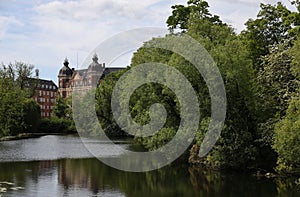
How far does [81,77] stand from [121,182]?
6832 centimetres

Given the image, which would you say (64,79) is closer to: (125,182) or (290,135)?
(125,182)

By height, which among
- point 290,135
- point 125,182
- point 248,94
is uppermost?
point 248,94

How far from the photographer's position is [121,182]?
2356 cm

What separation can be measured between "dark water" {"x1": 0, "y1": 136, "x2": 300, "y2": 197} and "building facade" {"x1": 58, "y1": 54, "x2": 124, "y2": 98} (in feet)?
69.2

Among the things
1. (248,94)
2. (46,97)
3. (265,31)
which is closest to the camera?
(248,94)

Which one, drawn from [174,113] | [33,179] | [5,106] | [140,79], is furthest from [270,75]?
[5,106]

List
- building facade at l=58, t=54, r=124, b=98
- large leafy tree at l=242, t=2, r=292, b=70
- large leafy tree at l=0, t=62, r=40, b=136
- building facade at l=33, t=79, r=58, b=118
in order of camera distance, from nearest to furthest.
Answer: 1. large leafy tree at l=242, t=2, r=292, b=70
2. large leafy tree at l=0, t=62, r=40, b=136
3. building facade at l=58, t=54, r=124, b=98
4. building facade at l=33, t=79, r=58, b=118

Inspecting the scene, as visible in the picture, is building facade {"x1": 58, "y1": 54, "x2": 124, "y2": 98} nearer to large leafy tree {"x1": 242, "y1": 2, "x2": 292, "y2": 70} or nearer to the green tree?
large leafy tree {"x1": 242, "y1": 2, "x2": 292, "y2": 70}

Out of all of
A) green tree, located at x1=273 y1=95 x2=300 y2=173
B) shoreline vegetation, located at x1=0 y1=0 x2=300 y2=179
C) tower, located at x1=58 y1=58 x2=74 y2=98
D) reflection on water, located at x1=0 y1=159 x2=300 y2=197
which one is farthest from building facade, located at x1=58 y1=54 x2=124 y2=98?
green tree, located at x1=273 y1=95 x2=300 y2=173

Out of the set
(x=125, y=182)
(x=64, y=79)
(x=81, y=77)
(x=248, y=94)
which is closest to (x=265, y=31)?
(x=248, y=94)

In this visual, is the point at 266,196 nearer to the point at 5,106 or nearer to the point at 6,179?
the point at 6,179

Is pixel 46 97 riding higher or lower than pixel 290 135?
higher

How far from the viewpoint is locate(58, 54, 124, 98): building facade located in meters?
70.8

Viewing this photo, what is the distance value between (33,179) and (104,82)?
3987 cm
